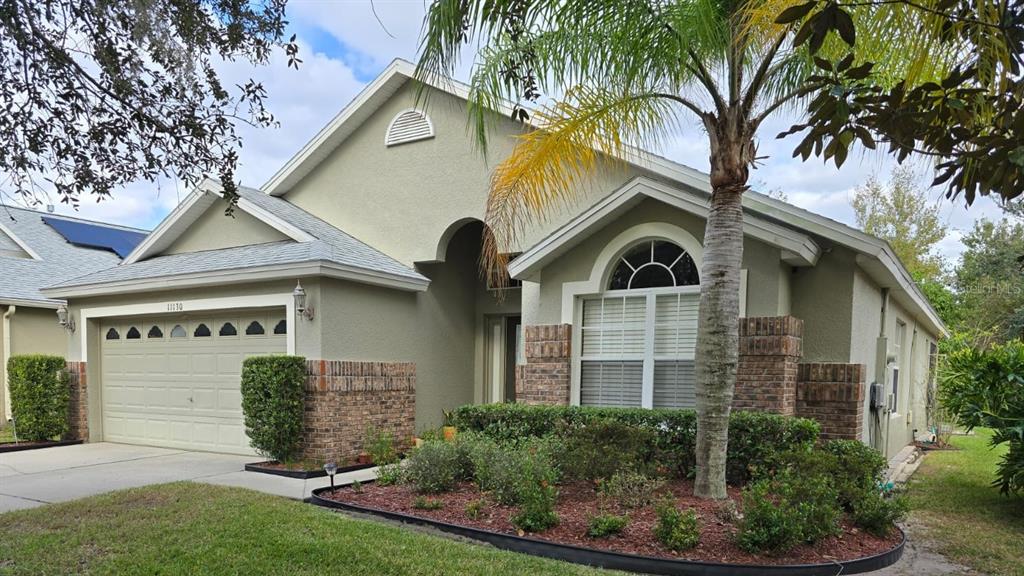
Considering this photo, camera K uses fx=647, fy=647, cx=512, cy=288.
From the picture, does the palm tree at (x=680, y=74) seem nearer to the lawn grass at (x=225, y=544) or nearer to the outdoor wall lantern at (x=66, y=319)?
the lawn grass at (x=225, y=544)

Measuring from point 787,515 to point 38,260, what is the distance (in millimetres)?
20111

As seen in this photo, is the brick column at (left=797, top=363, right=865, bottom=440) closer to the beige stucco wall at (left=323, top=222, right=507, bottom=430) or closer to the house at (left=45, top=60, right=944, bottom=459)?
the house at (left=45, top=60, right=944, bottom=459)

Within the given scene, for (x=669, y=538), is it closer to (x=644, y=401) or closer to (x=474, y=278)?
(x=644, y=401)

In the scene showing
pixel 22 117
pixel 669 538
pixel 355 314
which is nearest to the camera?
pixel 669 538

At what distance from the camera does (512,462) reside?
7.17 m

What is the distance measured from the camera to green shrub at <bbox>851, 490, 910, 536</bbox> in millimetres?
6152

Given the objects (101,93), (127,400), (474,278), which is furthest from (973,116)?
(127,400)

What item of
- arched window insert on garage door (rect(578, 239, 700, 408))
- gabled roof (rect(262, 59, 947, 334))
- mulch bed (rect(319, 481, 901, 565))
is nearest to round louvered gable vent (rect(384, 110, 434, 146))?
gabled roof (rect(262, 59, 947, 334))

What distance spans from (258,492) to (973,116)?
25.5 ft

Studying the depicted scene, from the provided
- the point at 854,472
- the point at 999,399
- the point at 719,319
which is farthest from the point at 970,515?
the point at 719,319

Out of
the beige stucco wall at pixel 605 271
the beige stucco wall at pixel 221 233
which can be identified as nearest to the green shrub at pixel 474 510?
the beige stucco wall at pixel 605 271

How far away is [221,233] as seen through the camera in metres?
13.4

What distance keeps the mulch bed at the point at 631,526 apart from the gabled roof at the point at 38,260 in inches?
483

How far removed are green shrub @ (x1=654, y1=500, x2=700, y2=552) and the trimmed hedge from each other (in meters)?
1.97
